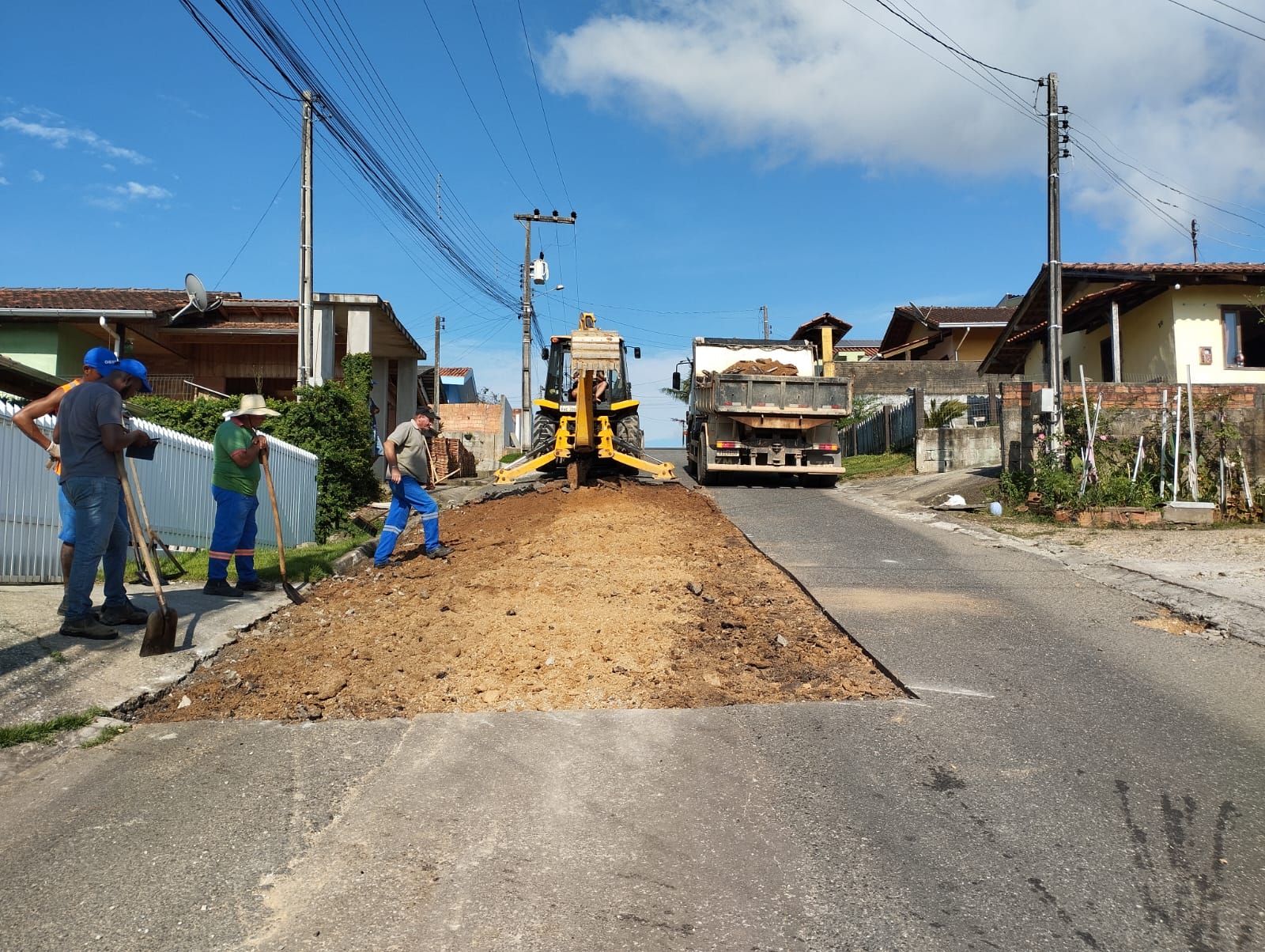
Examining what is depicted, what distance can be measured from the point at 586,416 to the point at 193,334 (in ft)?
37.1

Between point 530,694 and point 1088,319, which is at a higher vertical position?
point 1088,319

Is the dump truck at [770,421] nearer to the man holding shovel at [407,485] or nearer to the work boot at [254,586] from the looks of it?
the man holding shovel at [407,485]

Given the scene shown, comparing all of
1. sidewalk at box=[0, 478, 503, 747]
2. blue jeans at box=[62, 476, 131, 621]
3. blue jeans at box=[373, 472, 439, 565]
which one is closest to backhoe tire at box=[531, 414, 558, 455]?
blue jeans at box=[373, 472, 439, 565]

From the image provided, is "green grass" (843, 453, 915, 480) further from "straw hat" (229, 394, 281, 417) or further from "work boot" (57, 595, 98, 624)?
"work boot" (57, 595, 98, 624)

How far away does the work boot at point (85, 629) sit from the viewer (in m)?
5.60

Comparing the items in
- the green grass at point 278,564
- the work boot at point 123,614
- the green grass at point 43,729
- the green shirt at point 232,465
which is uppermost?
the green shirt at point 232,465

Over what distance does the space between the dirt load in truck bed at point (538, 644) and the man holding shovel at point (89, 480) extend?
79 cm

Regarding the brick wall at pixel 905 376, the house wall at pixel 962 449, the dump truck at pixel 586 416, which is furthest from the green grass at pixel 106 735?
the brick wall at pixel 905 376

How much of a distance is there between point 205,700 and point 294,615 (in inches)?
81.3

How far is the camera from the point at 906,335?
40875 mm

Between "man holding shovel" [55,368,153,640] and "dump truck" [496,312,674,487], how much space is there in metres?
8.14

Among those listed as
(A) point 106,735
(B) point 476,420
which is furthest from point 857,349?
(A) point 106,735

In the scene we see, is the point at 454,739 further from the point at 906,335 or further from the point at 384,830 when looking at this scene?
the point at 906,335

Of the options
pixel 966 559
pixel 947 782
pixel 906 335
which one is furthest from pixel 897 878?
pixel 906 335
